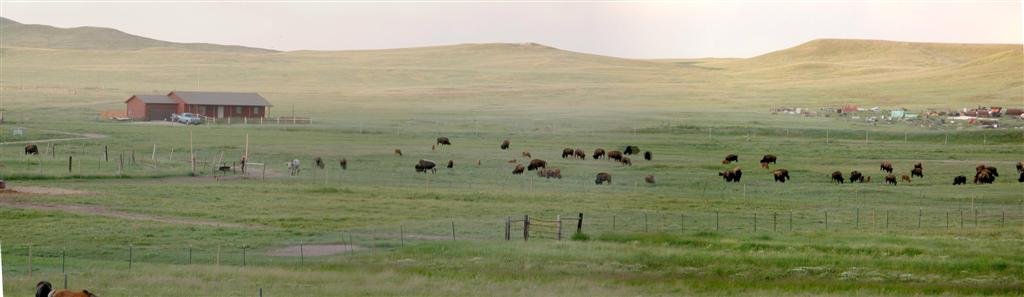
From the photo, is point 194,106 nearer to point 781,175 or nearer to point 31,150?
point 31,150

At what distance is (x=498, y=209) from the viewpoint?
39375 millimetres

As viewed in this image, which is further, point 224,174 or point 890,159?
point 890,159

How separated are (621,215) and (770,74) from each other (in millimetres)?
133286

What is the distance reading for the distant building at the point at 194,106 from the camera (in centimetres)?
8981

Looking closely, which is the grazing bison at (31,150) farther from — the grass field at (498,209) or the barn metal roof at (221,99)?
the barn metal roof at (221,99)

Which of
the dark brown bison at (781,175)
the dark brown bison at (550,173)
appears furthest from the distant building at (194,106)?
the dark brown bison at (781,175)

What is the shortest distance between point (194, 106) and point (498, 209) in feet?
181

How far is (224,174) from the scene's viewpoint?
49.3 m

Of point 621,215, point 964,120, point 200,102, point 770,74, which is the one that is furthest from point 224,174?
point 770,74

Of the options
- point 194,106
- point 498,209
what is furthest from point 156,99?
point 498,209

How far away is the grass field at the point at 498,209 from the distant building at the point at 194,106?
3828 millimetres

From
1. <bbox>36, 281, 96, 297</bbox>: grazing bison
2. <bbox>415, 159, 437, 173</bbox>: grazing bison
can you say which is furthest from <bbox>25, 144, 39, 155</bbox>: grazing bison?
<bbox>36, 281, 96, 297</bbox>: grazing bison

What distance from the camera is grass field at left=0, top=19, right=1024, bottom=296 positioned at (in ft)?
85.0

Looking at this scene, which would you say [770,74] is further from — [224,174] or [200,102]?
[224,174]
